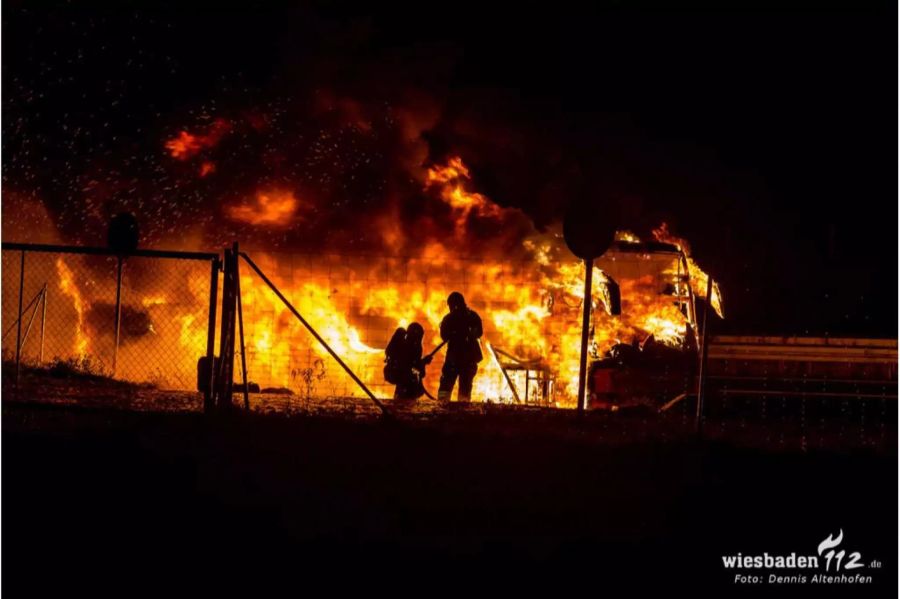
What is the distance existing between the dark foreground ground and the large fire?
5.94 metres

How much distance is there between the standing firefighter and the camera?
1398cm

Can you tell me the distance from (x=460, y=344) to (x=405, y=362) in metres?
0.83

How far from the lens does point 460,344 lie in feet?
46.1

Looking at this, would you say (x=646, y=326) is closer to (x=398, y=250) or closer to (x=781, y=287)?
(x=398, y=250)

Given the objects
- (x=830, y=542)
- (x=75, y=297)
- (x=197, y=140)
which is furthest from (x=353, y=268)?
(x=830, y=542)

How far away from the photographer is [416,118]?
19.3m

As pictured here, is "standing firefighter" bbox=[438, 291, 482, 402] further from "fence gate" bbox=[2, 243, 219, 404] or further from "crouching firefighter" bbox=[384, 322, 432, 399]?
"fence gate" bbox=[2, 243, 219, 404]

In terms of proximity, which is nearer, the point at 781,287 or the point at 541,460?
the point at 541,460

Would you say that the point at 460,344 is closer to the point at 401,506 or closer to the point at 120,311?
the point at 401,506

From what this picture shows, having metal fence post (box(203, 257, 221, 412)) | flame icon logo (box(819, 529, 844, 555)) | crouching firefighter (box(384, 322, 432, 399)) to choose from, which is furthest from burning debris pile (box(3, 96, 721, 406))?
flame icon logo (box(819, 529, 844, 555))

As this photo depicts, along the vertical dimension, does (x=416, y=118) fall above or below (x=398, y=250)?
above

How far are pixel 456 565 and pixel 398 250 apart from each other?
1231 cm

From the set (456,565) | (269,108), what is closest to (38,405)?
(456,565)

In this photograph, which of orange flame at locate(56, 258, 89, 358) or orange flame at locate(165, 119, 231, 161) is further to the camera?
orange flame at locate(165, 119, 231, 161)
